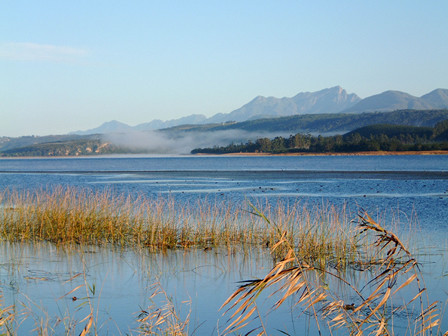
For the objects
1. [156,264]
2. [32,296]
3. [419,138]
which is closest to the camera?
[32,296]

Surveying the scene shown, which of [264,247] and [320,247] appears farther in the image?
[264,247]

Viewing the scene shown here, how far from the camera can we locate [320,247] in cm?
1164

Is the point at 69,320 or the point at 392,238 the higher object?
the point at 392,238

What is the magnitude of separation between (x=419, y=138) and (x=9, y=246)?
586 ft

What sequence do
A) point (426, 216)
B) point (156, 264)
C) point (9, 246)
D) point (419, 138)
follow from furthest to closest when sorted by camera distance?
point (419, 138), point (426, 216), point (9, 246), point (156, 264)

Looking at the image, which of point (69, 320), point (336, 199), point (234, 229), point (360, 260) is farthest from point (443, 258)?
point (336, 199)

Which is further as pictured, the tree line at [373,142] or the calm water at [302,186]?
the tree line at [373,142]

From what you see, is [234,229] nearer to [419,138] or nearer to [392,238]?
[392,238]

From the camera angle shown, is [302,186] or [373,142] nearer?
[302,186]

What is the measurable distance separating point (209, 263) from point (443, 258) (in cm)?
507

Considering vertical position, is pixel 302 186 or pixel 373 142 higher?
pixel 373 142

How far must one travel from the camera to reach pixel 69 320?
6891 millimetres

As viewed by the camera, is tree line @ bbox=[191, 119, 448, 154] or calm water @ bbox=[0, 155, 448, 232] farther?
tree line @ bbox=[191, 119, 448, 154]

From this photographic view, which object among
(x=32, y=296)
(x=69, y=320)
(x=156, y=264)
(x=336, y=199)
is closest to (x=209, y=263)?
(x=156, y=264)
